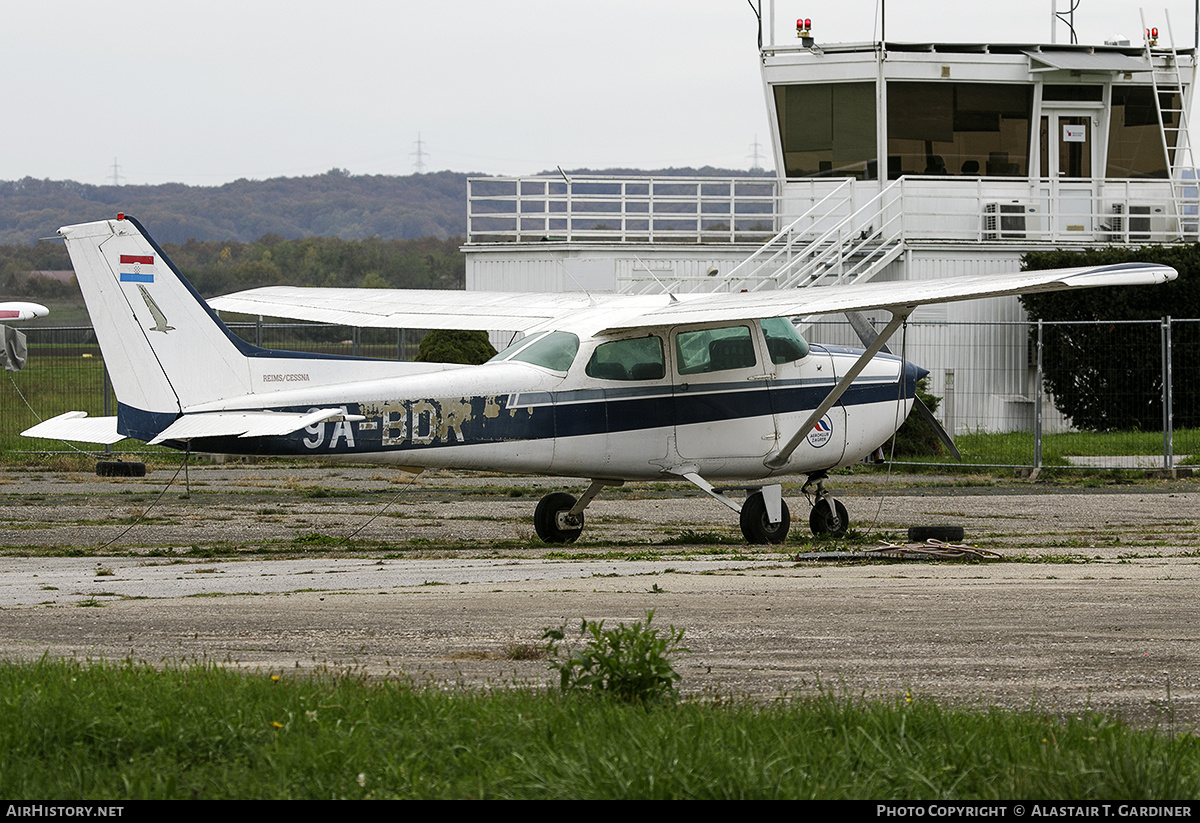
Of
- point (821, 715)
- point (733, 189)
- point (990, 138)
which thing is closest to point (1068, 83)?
point (990, 138)

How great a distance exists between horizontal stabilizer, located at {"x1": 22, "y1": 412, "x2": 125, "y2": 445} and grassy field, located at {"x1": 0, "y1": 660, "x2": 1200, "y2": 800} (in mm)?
6712

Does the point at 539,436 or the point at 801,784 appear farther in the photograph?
the point at 539,436

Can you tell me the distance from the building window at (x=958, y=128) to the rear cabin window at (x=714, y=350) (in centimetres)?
1710

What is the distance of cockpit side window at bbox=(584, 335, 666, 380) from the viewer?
43.5ft

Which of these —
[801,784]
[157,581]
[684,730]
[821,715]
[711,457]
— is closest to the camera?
[801,784]

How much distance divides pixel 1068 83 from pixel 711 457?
19.8m

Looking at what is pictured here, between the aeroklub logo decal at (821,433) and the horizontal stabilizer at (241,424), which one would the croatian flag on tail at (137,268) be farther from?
the aeroklub logo decal at (821,433)

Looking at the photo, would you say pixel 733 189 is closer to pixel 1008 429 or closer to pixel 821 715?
pixel 1008 429

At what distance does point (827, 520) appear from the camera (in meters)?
14.3

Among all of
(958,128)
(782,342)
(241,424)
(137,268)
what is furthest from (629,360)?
(958,128)

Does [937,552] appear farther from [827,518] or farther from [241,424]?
[241,424]

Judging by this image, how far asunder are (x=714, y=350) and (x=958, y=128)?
18091mm

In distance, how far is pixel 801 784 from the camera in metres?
4.36

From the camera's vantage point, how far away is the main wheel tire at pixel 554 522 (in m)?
14.0
